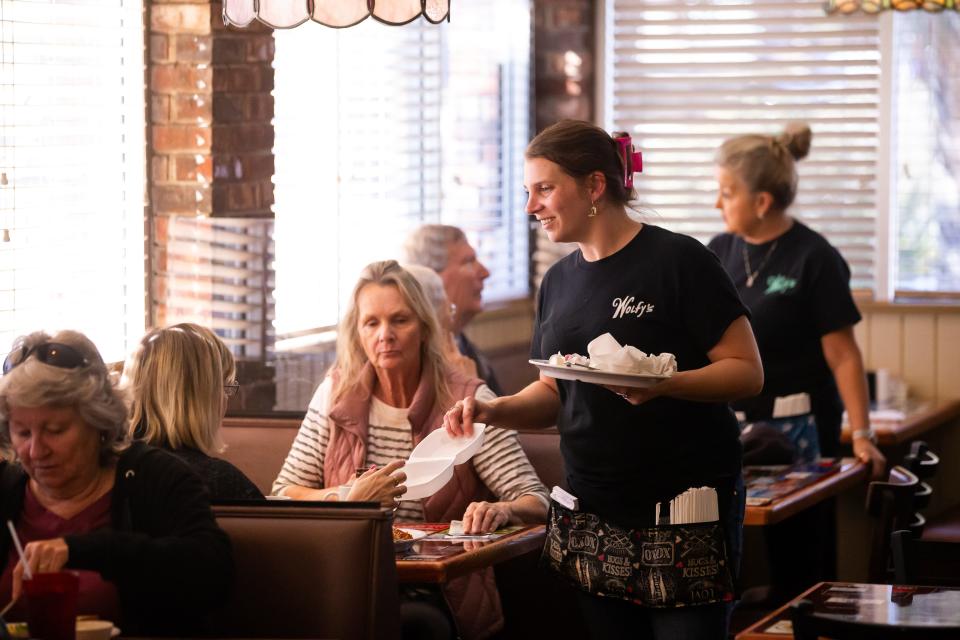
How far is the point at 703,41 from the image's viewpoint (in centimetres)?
689

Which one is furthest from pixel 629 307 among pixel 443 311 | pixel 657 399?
pixel 443 311

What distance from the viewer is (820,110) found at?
6766 millimetres

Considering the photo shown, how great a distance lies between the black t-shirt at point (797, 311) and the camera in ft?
14.6

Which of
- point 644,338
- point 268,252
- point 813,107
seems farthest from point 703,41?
point 644,338

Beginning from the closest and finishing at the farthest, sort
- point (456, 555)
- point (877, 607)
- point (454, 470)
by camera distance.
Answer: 1. point (877, 607)
2. point (456, 555)
3. point (454, 470)

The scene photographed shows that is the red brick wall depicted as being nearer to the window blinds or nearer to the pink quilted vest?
the pink quilted vest

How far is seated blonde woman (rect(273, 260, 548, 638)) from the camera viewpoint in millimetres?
3602

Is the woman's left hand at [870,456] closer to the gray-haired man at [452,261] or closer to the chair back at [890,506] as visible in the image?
the chair back at [890,506]

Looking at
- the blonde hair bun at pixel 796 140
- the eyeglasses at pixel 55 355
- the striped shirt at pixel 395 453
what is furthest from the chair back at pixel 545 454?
the eyeglasses at pixel 55 355

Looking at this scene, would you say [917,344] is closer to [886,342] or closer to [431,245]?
[886,342]

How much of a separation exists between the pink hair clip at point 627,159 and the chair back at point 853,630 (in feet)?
3.42

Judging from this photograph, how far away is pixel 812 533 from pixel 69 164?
2.62 m

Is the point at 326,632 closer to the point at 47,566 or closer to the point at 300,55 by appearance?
the point at 47,566

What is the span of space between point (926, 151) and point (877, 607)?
4520 mm
